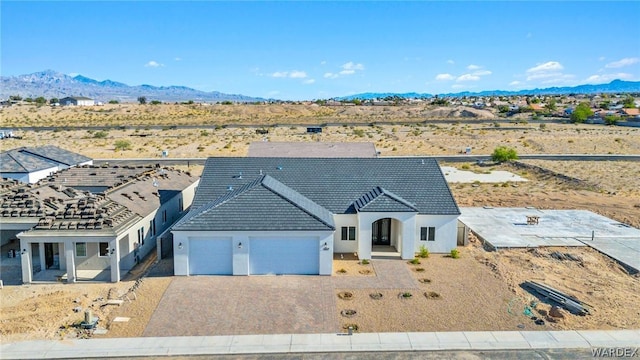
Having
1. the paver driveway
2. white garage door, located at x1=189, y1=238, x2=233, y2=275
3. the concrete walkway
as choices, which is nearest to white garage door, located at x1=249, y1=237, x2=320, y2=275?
the paver driveway

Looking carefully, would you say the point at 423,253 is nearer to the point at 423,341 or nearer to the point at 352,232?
the point at 352,232

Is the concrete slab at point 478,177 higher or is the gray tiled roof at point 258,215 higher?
the gray tiled roof at point 258,215

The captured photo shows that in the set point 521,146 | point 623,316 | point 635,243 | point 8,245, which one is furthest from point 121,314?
A: point 521,146

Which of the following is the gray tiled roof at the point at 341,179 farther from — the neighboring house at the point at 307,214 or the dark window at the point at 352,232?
the dark window at the point at 352,232

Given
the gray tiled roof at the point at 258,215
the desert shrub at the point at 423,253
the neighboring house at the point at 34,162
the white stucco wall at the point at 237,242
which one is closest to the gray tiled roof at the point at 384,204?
the gray tiled roof at the point at 258,215

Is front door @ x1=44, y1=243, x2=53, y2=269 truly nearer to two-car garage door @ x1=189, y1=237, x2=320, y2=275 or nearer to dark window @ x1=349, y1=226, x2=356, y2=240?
two-car garage door @ x1=189, y1=237, x2=320, y2=275

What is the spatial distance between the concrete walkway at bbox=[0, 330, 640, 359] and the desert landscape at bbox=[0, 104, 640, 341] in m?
0.65

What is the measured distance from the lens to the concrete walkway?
16.7 meters

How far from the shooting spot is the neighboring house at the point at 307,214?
23.6 metres

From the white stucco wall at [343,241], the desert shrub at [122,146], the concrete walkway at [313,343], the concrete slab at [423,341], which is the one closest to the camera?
the concrete walkway at [313,343]

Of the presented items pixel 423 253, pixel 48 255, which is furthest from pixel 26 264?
pixel 423 253

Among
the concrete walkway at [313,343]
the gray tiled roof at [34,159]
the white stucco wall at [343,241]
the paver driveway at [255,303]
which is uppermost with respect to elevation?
the gray tiled roof at [34,159]

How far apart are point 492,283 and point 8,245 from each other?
27.3 metres

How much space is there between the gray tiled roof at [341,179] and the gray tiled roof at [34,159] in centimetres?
1964
